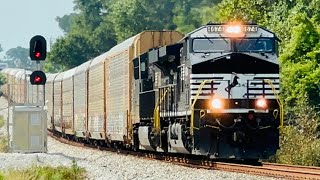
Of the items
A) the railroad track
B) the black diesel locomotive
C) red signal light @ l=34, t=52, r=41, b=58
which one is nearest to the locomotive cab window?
the black diesel locomotive

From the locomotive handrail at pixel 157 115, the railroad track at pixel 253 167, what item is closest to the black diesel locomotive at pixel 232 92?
the railroad track at pixel 253 167

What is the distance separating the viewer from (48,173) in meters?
21.1

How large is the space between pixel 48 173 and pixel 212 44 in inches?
198

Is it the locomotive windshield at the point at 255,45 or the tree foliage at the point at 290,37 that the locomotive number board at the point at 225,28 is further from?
the tree foliage at the point at 290,37

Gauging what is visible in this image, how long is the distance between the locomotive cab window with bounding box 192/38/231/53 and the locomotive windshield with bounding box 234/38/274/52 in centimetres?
28

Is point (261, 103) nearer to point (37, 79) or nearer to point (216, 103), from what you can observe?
point (216, 103)

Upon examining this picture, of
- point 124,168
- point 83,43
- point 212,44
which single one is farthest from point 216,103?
point 83,43

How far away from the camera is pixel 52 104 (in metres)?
52.7

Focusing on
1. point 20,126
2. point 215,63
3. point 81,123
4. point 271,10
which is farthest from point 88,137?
point 215,63

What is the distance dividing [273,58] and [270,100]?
3.42ft

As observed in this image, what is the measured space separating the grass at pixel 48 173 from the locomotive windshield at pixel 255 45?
4.95 metres

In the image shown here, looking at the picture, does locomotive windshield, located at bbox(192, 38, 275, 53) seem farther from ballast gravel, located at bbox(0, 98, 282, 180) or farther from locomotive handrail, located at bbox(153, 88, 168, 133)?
locomotive handrail, located at bbox(153, 88, 168, 133)

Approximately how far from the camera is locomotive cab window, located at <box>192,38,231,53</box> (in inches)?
867

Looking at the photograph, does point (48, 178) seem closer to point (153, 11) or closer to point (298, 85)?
point (298, 85)
